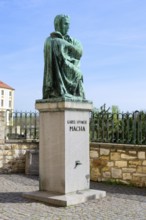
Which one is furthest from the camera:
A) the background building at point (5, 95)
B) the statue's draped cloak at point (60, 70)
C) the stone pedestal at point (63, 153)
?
the background building at point (5, 95)

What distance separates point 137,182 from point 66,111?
375 centimetres

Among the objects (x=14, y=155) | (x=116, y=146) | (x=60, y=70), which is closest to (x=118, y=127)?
(x=116, y=146)

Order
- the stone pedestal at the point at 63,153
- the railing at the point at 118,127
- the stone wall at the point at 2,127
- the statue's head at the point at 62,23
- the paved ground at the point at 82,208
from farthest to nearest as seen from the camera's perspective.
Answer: the stone wall at the point at 2,127
the railing at the point at 118,127
the statue's head at the point at 62,23
the stone pedestal at the point at 63,153
the paved ground at the point at 82,208

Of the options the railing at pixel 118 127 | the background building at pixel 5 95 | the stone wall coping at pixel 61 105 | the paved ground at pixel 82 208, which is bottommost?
the paved ground at pixel 82 208

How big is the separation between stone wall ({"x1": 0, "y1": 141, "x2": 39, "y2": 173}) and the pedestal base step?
4.91 m

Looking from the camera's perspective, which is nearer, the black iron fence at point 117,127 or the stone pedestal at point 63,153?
the stone pedestal at point 63,153

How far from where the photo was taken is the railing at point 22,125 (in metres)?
12.7

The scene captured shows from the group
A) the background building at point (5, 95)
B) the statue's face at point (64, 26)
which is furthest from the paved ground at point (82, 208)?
the background building at point (5, 95)

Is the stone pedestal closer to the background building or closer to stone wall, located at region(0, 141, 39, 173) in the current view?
stone wall, located at region(0, 141, 39, 173)

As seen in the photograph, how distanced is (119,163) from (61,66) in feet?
12.9

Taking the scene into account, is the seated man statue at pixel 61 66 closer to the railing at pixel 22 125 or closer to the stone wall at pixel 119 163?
the stone wall at pixel 119 163

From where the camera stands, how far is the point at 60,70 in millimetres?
A: 7723

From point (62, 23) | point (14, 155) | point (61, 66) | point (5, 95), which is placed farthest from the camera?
point (5, 95)

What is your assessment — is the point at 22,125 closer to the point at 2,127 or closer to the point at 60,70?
the point at 2,127
